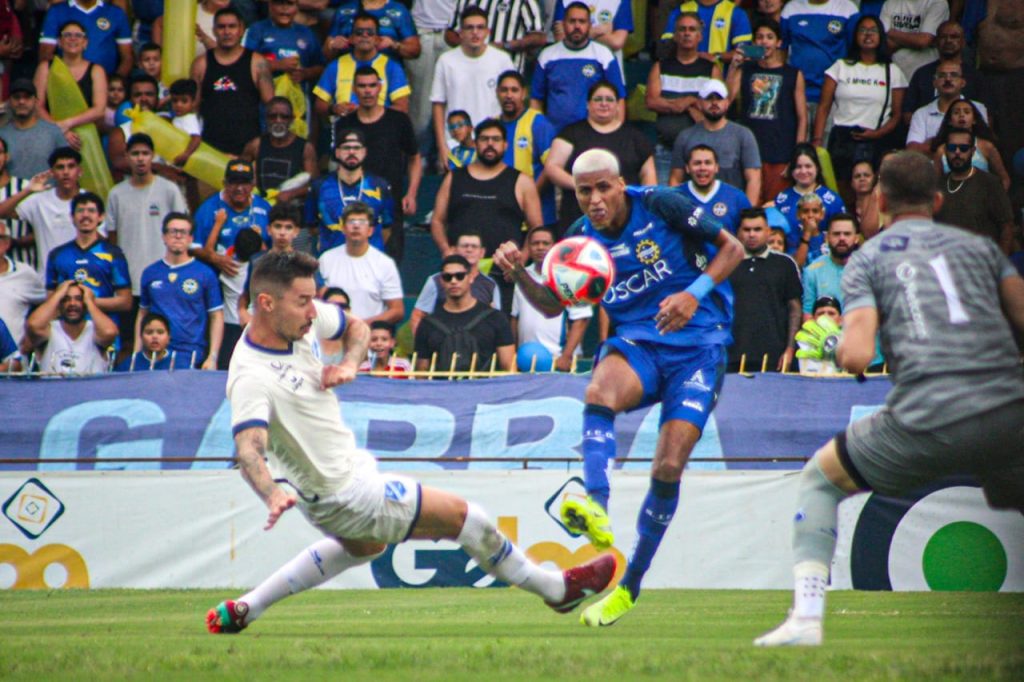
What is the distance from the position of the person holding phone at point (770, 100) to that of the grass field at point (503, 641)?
6.44 meters

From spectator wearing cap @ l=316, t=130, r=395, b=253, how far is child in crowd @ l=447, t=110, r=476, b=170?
90 cm

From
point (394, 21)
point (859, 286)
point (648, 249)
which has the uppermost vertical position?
point (859, 286)

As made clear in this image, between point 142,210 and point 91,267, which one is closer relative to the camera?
point 91,267

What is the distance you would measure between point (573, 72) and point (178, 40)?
4.91m

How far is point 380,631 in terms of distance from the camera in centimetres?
780

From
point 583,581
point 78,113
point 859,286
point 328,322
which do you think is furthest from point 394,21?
point 859,286

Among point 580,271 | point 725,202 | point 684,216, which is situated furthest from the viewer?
point 725,202

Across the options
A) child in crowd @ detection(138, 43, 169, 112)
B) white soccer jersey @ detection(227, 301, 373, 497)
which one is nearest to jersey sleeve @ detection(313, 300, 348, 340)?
white soccer jersey @ detection(227, 301, 373, 497)

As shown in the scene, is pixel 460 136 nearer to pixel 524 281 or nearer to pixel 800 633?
pixel 524 281

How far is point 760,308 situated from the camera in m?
13.5

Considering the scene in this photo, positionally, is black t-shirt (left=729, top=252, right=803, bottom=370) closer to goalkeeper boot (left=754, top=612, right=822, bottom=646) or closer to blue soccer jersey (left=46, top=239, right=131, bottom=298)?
blue soccer jersey (left=46, top=239, right=131, bottom=298)

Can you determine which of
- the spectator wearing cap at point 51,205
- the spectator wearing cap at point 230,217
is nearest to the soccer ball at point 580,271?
the spectator wearing cap at point 230,217

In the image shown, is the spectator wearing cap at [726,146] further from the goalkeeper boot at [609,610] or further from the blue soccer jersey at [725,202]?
the goalkeeper boot at [609,610]

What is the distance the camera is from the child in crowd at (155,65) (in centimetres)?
1689
